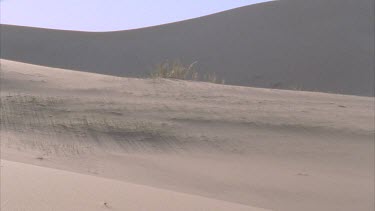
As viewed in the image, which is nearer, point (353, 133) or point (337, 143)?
point (337, 143)

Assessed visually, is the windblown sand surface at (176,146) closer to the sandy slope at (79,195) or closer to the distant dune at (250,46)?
the sandy slope at (79,195)

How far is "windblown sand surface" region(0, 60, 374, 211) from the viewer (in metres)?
5.59

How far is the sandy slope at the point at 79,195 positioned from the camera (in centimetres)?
470

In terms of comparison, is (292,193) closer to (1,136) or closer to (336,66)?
A: (1,136)

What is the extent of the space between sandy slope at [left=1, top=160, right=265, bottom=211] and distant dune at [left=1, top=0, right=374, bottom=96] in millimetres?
25160

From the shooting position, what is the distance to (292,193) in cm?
700

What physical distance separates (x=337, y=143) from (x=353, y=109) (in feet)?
10.4

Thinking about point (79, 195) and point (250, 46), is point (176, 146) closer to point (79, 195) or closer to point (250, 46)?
point (79, 195)

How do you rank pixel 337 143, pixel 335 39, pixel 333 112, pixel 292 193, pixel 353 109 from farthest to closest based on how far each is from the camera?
pixel 335 39 < pixel 353 109 < pixel 333 112 < pixel 337 143 < pixel 292 193

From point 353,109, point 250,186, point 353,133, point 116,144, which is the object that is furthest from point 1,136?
A: point 353,109

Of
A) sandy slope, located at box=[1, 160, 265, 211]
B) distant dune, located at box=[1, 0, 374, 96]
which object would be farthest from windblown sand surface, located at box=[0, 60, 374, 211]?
distant dune, located at box=[1, 0, 374, 96]

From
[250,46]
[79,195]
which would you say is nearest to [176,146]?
[79,195]

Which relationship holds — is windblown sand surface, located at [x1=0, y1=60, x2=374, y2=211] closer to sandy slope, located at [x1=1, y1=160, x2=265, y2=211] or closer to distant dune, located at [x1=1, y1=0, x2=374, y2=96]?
sandy slope, located at [x1=1, y1=160, x2=265, y2=211]

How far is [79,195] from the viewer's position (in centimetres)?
511
